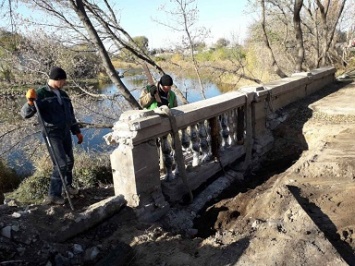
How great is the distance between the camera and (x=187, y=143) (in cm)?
504

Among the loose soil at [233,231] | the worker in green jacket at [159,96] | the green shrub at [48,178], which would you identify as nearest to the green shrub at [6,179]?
the green shrub at [48,178]

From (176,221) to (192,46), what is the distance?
36.2 feet

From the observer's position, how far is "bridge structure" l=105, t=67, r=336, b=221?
3982mm

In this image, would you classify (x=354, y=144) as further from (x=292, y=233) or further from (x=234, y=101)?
(x=292, y=233)

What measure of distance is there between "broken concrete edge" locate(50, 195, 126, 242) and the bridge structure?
19 centimetres

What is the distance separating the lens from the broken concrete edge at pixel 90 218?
337cm

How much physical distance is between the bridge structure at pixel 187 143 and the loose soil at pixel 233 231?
29cm

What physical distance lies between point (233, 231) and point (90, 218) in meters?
1.52

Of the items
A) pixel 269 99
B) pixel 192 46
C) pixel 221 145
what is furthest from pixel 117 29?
pixel 221 145

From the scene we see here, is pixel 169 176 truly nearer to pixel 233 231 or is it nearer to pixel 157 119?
pixel 157 119

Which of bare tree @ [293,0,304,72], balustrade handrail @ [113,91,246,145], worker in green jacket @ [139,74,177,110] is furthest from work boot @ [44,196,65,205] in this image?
bare tree @ [293,0,304,72]

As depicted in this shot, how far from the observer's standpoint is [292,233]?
2971 millimetres

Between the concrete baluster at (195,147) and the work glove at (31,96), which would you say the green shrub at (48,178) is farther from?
the work glove at (31,96)

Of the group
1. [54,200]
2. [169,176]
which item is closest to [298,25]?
[169,176]
